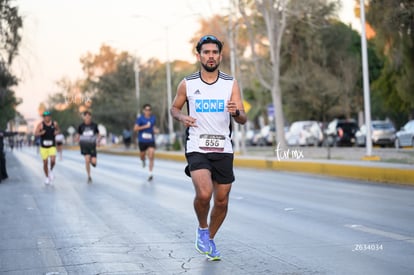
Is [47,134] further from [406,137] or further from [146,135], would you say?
[406,137]

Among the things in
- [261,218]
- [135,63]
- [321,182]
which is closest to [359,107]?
[135,63]

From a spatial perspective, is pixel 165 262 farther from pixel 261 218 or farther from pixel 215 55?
pixel 261 218

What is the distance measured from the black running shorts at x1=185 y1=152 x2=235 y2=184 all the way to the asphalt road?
789 millimetres

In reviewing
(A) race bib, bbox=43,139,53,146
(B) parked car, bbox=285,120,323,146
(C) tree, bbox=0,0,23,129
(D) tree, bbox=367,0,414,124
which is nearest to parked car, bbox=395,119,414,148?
(D) tree, bbox=367,0,414,124

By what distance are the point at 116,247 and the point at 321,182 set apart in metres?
10.7

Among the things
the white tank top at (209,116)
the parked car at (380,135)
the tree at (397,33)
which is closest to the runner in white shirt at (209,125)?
the white tank top at (209,116)

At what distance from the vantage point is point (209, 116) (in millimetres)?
7484

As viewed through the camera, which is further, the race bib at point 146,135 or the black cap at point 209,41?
the race bib at point 146,135

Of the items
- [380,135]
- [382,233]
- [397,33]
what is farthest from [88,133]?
[380,135]

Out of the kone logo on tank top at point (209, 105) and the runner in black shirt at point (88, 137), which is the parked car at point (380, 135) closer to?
the runner in black shirt at point (88, 137)

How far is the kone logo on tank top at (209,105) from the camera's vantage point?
7.48 meters

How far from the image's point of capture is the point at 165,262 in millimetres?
7469

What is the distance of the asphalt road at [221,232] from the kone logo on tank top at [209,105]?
4.66 ft

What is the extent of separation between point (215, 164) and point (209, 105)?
1.83 feet
